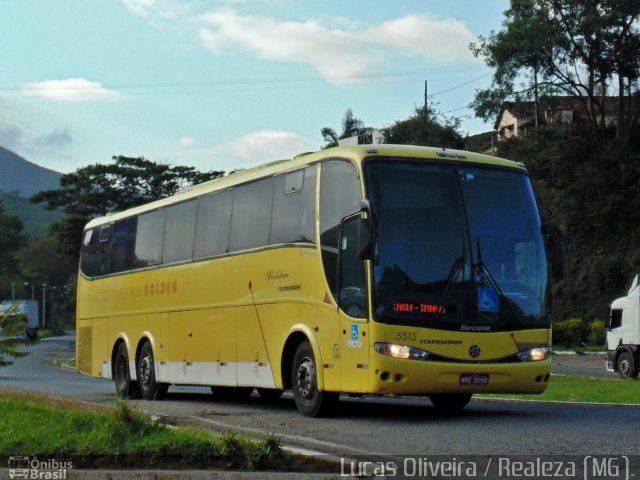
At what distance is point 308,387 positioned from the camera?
14820mm

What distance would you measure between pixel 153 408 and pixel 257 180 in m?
3.80

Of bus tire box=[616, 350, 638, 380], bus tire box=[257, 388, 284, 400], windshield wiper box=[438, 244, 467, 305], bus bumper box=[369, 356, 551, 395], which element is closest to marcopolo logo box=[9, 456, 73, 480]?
bus bumper box=[369, 356, 551, 395]

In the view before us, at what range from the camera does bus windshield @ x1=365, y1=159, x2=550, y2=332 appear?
13.7m

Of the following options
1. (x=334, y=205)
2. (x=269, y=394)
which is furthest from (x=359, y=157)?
(x=269, y=394)

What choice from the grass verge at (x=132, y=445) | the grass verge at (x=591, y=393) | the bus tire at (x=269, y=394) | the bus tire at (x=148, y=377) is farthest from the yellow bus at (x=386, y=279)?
the grass verge at (x=591, y=393)

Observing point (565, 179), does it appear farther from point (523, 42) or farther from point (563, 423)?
point (563, 423)

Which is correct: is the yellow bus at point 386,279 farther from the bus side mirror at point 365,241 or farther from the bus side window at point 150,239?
the bus side window at point 150,239

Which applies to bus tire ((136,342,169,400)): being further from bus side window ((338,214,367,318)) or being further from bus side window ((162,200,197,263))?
bus side window ((338,214,367,318))

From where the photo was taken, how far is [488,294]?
46.2 feet

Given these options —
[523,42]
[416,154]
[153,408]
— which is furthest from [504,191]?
[523,42]

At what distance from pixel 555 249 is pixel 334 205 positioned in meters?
2.93

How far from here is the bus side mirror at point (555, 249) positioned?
48.5 ft

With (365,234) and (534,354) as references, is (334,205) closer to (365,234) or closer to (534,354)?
(365,234)

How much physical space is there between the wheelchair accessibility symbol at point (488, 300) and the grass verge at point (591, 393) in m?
5.46
